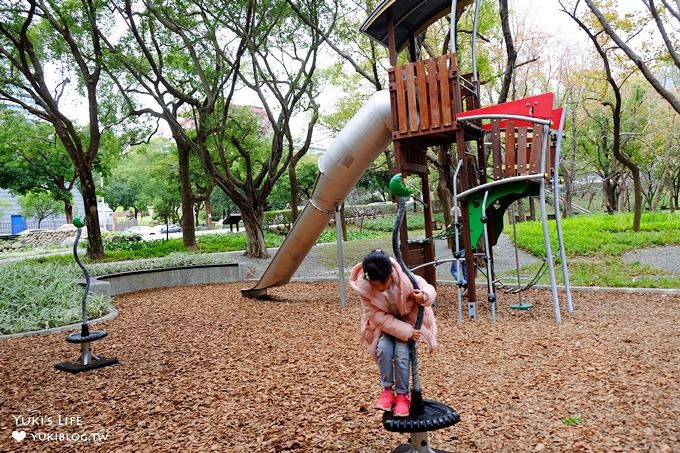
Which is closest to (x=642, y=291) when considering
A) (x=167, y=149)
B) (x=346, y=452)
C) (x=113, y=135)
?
(x=346, y=452)

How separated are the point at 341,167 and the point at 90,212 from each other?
10.7 meters

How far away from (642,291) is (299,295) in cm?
601

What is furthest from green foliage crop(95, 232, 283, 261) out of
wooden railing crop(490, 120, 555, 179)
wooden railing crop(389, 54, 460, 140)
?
wooden railing crop(490, 120, 555, 179)

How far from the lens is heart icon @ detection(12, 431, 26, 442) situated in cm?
348

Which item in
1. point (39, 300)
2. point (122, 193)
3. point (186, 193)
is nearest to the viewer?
point (39, 300)

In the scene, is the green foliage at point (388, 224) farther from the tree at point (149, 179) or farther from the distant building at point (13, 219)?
the distant building at point (13, 219)

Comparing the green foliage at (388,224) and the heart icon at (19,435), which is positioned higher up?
the green foliage at (388,224)

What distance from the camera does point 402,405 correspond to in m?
2.69

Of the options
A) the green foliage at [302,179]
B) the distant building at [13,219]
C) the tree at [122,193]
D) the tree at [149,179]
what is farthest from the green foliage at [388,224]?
the distant building at [13,219]

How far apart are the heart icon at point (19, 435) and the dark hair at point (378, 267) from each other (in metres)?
2.83

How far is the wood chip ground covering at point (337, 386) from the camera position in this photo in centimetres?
319

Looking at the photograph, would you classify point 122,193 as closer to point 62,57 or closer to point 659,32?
point 62,57

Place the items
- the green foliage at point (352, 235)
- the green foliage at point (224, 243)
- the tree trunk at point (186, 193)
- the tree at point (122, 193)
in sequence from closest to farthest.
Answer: the tree trunk at point (186, 193) < the green foliage at point (224, 243) < the green foliage at point (352, 235) < the tree at point (122, 193)

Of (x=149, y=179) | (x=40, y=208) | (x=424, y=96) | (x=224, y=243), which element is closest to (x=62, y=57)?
(x=224, y=243)
